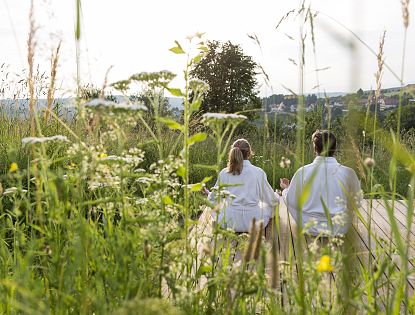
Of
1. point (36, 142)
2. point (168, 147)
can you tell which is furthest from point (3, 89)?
point (36, 142)

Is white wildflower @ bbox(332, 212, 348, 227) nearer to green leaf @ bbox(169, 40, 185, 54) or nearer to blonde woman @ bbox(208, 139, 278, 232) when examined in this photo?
green leaf @ bbox(169, 40, 185, 54)

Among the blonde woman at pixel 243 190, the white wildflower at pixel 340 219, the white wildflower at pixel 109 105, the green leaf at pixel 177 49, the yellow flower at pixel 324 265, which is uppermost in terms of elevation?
the green leaf at pixel 177 49

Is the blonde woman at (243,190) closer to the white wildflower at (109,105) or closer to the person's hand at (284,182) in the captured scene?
the person's hand at (284,182)

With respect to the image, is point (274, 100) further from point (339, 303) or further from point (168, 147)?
point (168, 147)

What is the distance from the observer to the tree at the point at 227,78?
28922 millimetres

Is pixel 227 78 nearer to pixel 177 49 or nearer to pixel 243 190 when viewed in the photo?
pixel 243 190

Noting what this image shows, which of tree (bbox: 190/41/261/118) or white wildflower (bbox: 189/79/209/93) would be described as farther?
tree (bbox: 190/41/261/118)

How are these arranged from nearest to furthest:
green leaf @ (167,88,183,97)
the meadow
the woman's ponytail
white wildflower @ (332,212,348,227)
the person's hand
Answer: the meadow, white wildflower @ (332,212,348,227), green leaf @ (167,88,183,97), the woman's ponytail, the person's hand

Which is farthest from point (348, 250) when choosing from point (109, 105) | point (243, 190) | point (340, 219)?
point (243, 190)

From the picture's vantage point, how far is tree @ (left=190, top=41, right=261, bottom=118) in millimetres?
28922

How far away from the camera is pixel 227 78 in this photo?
29.3 metres

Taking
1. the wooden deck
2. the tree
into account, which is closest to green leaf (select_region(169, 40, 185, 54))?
the wooden deck

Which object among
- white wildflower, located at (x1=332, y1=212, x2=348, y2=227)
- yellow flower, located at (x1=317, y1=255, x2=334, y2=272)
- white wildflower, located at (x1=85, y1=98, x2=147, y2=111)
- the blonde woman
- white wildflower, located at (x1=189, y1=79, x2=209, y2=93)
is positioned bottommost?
the blonde woman

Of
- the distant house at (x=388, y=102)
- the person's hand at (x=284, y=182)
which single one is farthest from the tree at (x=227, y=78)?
the distant house at (x=388, y=102)
